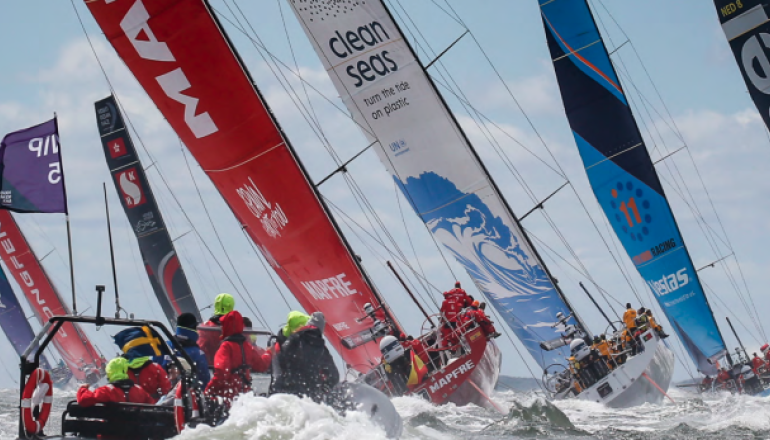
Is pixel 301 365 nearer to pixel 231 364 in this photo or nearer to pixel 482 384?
pixel 231 364

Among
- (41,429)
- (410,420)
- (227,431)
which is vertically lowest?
(410,420)

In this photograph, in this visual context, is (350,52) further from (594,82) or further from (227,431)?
(227,431)

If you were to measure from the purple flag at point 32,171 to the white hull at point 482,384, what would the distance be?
5.01 m

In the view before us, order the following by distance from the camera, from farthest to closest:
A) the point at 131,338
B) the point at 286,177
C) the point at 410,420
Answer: the point at 286,177, the point at 410,420, the point at 131,338

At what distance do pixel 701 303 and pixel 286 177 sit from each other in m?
8.92

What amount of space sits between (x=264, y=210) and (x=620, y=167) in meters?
7.33

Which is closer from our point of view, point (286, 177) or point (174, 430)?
point (174, 430)

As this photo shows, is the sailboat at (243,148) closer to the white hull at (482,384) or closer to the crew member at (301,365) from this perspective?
the white hull at (482,384)

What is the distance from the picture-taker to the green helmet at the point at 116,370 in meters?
5.91

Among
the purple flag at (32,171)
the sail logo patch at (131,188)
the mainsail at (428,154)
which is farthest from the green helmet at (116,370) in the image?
the sail logo patch at (131,188)

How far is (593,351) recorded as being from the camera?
1179 centimetres

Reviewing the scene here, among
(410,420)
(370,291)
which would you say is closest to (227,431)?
(410,420)

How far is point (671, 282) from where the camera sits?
16.4 m

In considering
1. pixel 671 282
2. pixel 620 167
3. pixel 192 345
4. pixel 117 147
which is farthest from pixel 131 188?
pixel 192 345
